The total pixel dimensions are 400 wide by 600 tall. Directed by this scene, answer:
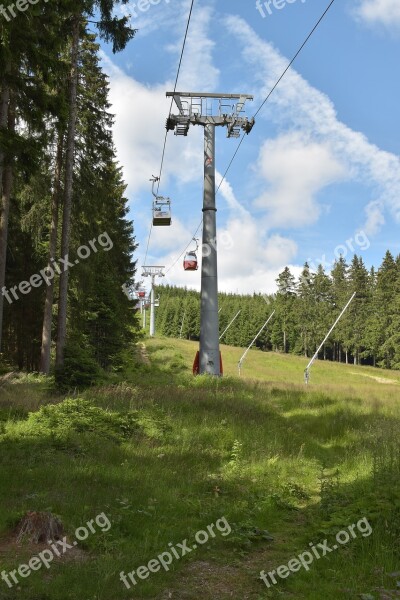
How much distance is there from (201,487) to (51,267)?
15.9 metres

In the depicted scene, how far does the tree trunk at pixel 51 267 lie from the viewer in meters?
20.7

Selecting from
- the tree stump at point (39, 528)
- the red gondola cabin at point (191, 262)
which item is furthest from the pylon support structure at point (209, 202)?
the tree stump at point (39, 528)

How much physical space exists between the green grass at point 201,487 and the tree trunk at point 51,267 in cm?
690

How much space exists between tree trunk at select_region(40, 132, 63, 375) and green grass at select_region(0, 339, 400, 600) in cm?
690

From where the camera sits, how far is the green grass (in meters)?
4.73

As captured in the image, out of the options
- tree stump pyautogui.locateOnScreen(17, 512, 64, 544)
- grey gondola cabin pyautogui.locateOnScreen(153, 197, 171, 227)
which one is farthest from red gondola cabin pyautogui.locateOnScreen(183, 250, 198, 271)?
tree stump pyautogui.locateOnScreen(17, 512, 64, 544)

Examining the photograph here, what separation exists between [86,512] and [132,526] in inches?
26.7

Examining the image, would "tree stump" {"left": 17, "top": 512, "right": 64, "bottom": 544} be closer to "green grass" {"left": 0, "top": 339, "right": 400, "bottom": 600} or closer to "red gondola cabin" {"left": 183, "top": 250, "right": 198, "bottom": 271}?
"green grass" {"left": 0, "top": 339, "right": 400, "bottom": 600}

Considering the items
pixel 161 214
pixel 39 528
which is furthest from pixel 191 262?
pixel 39 528

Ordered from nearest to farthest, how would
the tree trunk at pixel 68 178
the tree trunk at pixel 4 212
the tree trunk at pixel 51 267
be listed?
the tree trunk at pixel 4 212 < the tree trunk at pixel 68 178 < the tree trunk at pixel 51 267

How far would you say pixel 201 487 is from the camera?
7.57 metres

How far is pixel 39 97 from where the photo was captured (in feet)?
35.8

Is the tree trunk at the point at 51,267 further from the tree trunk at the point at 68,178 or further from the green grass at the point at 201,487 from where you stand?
the green grass at the point at 201,487

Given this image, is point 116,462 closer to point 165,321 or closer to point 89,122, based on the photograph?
point 89,122
